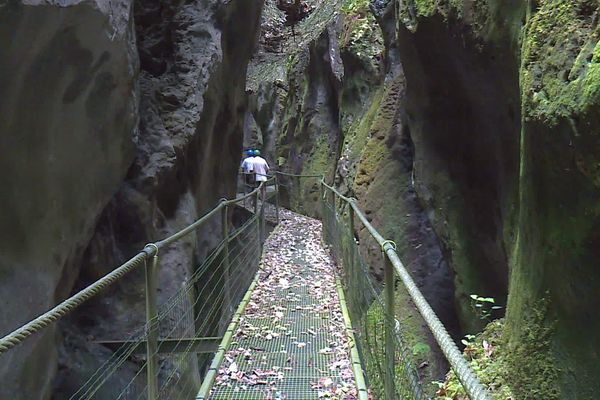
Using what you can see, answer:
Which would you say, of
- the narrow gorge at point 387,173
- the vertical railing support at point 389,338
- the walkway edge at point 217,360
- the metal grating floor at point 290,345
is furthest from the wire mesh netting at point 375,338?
the walkway edge at point 217,360

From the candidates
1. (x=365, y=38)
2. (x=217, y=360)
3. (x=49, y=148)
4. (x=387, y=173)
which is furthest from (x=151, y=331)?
(x=365, y=38)

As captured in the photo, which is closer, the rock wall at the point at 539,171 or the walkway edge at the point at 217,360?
the rock wall at the point at 539,171

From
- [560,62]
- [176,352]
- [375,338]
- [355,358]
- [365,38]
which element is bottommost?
[176,352]

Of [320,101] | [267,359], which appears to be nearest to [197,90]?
[267,359]

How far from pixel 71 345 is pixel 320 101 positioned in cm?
1564

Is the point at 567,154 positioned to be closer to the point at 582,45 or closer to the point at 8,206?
the point at 582,45

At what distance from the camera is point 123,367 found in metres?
7.11

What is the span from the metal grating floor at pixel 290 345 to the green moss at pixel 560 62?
108 inches

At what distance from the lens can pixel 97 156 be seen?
670 cm

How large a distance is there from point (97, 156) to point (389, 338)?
4.73 meters

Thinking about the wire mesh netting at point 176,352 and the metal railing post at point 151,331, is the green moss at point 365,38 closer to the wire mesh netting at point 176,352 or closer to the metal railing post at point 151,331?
the wire mesh netting at point 176,352

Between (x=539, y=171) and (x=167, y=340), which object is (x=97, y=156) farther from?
(x=539, y=171)

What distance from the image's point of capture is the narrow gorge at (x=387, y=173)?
3334mm

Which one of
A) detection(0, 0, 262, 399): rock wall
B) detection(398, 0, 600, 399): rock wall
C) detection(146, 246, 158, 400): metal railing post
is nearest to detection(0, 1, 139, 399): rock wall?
detection(0, 0, 262, 399): rock wall
